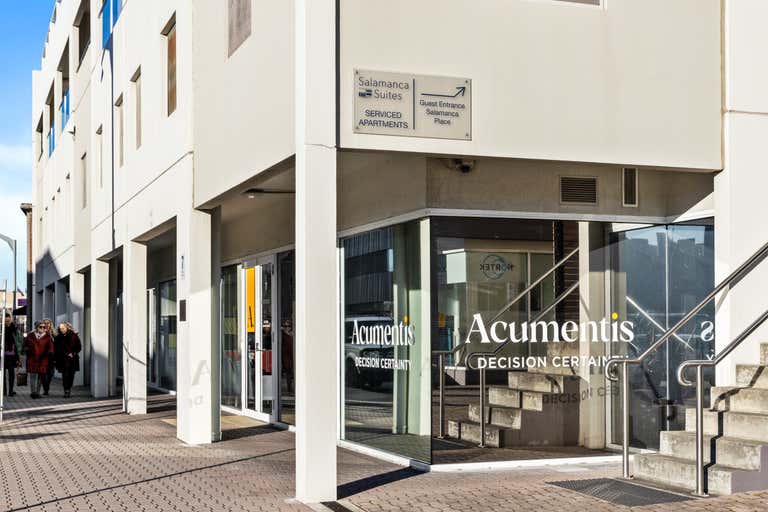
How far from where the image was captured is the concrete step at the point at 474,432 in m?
11.5

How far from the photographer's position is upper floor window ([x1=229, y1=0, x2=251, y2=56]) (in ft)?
41.5

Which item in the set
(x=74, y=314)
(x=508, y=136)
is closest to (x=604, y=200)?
(x=508, y=136)

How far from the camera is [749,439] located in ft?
32.0

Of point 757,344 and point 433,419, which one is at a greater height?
point 757,344

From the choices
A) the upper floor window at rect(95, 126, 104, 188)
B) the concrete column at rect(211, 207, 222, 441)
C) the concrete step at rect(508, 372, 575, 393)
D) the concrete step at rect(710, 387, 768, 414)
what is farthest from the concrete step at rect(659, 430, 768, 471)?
the upper floor window at rect(95, 126, 104, 188)

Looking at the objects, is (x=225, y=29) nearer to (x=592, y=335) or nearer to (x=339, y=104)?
(x=339, y=104)

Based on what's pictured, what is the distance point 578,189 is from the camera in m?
12.1

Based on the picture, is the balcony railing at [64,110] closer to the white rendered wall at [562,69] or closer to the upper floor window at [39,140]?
the upper floor window at [39,140]

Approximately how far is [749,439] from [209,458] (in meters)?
6.23

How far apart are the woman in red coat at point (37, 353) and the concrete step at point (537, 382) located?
1577 cm

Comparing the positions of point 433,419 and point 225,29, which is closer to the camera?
point 433,419

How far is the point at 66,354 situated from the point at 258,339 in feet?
29.9

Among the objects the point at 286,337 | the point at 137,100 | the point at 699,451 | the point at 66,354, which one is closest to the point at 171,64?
the point at 137,100

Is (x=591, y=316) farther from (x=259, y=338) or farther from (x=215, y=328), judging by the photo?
(x=259, y=338)
